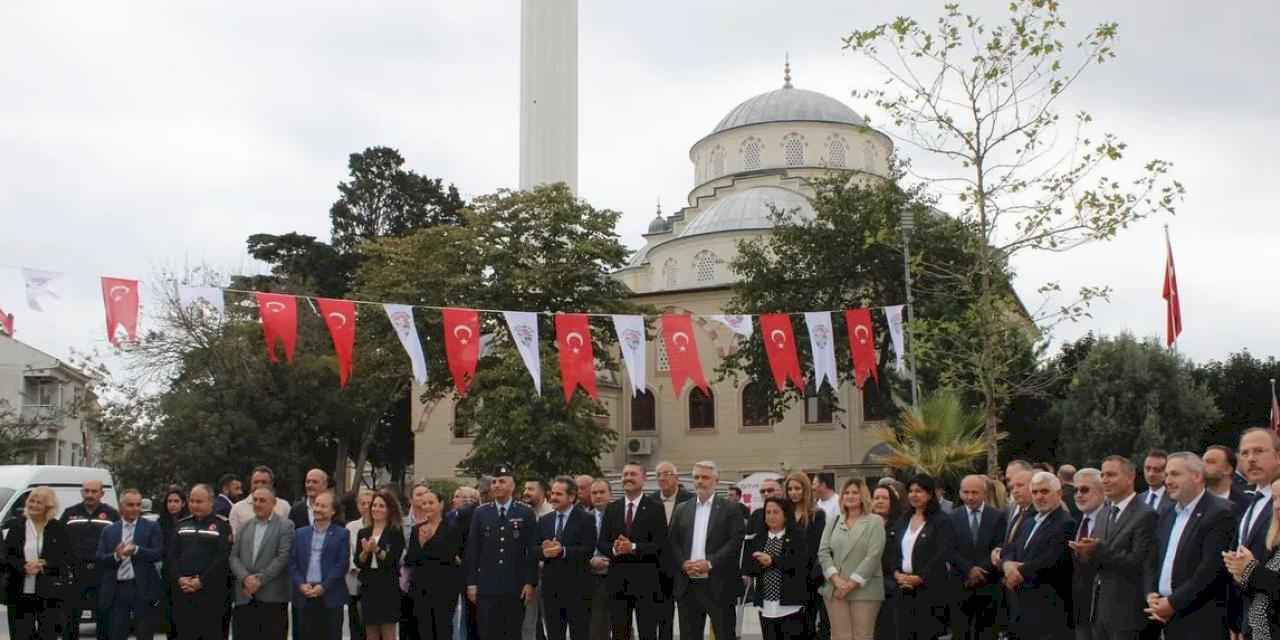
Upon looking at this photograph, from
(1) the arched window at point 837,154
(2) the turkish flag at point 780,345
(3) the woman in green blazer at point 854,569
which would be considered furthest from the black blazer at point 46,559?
(1) the arched window at point 837,154

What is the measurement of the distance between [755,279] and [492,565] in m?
27.3

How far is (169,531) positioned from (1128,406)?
34.8 metres

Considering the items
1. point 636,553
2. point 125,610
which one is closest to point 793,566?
point 636,553

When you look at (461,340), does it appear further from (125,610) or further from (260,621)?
(260,621)

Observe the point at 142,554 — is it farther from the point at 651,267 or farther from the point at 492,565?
the point at 651,267

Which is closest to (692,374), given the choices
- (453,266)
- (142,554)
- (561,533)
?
(561,533)

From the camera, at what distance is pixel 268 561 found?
392 inches

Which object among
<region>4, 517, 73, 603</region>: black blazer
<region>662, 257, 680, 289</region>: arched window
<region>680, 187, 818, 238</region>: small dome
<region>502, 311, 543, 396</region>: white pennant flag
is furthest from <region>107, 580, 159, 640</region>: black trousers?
<region>662, 257, 680, 289</region>: arched window

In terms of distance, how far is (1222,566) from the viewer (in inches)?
269

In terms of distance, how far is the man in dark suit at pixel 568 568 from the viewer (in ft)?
34.1

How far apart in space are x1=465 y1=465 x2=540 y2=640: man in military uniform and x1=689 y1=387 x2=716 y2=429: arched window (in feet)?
114

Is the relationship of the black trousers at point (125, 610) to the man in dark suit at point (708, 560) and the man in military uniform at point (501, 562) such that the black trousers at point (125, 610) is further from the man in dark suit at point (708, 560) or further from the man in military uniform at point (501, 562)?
the man in dark suit at point (708, 560)

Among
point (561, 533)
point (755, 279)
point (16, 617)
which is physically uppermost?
point (755, 279)

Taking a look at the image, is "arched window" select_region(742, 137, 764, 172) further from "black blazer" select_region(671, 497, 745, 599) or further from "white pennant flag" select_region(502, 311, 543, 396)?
"black blazer" select_region(671, 497, 745, 599)
